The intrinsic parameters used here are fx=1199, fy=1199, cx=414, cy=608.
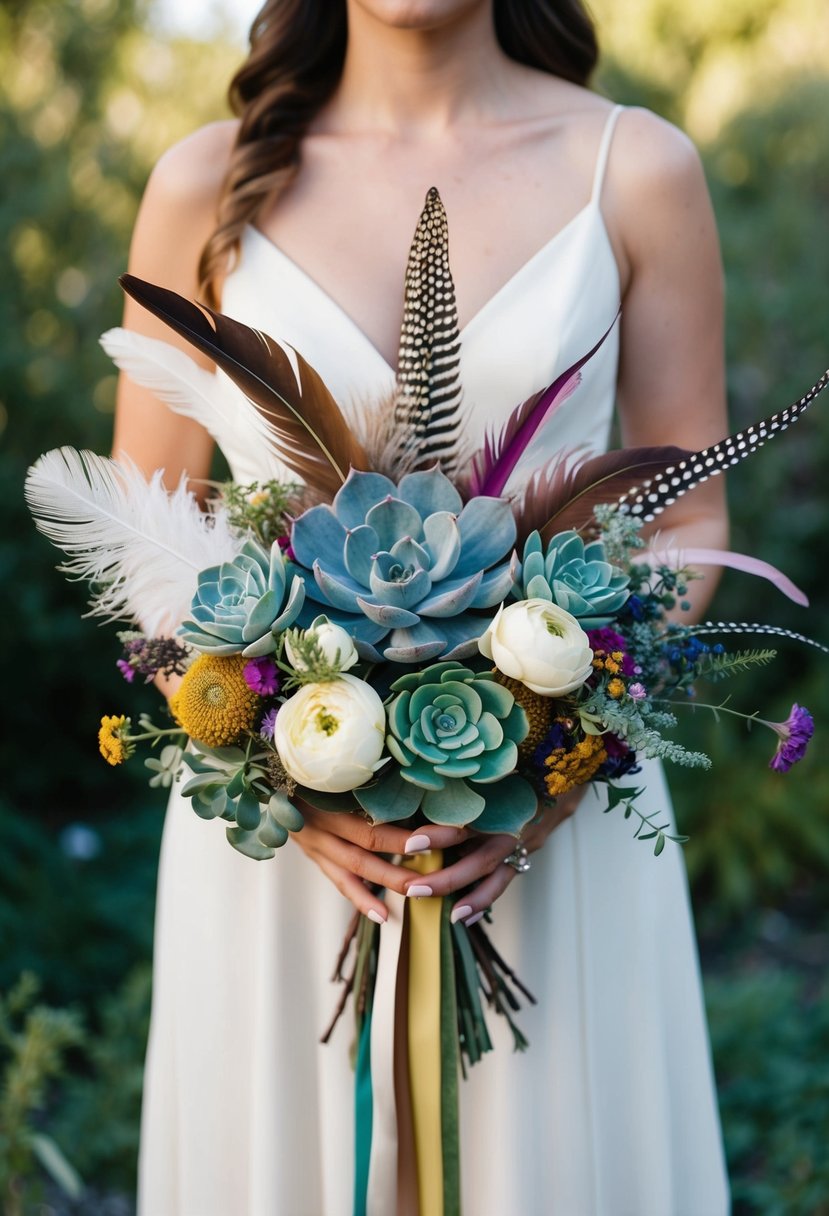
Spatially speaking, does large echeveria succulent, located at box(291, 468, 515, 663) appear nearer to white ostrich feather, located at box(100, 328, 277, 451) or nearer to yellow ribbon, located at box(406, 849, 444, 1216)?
white ostrich feather, located at box(100, 328, 277, 451)

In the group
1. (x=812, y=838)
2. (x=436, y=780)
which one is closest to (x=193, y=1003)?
(x=436, y=780)

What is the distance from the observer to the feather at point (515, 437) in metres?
1.42

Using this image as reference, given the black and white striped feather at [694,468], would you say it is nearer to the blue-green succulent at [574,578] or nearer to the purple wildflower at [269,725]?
the blue-green succulent at [574,578]

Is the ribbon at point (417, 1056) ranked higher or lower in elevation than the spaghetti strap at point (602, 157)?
lower

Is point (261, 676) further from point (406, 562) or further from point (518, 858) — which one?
point (518, 858)

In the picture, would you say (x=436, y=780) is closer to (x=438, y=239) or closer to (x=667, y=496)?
(x=667, y=496)

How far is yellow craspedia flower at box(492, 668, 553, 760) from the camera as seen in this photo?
136 cm

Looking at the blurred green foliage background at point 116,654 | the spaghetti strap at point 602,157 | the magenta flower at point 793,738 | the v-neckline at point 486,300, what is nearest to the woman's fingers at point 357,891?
the magenta flower at point 793,738

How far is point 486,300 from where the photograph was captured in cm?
188

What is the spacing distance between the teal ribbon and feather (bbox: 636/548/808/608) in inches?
29.8

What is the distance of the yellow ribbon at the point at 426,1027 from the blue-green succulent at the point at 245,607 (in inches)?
15.7

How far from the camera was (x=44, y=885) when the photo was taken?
12.3ft

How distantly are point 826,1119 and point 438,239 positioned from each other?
8.26 feet

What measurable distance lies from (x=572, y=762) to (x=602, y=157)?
106 centimetres
